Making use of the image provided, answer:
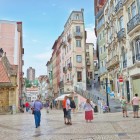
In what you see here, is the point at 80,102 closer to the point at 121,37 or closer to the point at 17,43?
the point at 121,37

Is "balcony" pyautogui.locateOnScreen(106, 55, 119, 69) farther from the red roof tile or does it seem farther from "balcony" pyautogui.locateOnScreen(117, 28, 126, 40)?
the red roof tile

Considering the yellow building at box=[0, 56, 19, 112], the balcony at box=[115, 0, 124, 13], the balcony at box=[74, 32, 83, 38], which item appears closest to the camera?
the balcony at box=[115, 0, 124, 13]

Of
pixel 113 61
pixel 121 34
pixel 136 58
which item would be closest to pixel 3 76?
pixel 113 61

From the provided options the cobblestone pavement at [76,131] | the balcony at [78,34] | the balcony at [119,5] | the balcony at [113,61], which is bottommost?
the cobblestone pavement at [76,131]

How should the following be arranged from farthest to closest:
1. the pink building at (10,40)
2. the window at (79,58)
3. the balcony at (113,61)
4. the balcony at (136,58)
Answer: the window at (79,58)
the pink building at (10,40)
the balcony at (113,61)
the balcony at (136,58)

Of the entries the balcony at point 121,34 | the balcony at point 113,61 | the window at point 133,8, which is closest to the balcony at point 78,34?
the balcony at point 113,61

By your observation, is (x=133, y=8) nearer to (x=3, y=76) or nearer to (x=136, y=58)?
(x=136, y=58)

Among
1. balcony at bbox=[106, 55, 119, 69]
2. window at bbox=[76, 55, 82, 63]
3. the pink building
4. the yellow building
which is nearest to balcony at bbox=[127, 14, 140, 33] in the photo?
balcony at bbox=[106, 55, 119, 69]

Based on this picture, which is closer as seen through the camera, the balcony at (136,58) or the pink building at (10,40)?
the balcony at (136,58)

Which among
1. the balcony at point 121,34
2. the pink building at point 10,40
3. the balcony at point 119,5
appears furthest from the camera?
the pink building at point 10,40

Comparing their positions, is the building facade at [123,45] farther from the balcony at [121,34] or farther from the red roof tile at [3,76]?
the red roof tile at [3,76]

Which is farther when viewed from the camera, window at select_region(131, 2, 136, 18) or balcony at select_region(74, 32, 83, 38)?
balcony at select_region(74, 32, 83, 38)

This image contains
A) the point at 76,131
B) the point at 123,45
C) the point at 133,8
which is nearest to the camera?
the point at 76,131

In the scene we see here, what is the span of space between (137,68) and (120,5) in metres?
8.53
